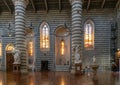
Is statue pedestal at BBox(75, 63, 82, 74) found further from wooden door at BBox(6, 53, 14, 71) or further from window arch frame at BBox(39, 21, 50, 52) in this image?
wooden door at BBox(6, 53, 14, 71)

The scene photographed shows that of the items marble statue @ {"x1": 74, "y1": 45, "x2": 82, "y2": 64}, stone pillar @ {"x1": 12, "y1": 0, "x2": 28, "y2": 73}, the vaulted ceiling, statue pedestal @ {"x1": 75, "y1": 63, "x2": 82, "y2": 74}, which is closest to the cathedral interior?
the vaulted ceiling

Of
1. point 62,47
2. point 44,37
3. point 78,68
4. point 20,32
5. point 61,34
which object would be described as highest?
point 61,34

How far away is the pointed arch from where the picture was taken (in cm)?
2809

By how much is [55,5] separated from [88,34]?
17.6 ft

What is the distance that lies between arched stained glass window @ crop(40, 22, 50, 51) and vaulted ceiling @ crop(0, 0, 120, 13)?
2.13 m

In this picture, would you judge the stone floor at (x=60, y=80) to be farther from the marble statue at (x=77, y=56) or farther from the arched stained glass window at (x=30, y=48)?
the arched stained glass window at (x=30, y=48)

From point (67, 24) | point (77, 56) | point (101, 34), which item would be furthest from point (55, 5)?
point (77, 56)

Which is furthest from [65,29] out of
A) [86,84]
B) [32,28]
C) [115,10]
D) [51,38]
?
[86,84]

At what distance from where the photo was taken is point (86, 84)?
34.6 feet

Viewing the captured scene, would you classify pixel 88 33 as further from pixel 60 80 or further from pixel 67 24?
pixel 60 80

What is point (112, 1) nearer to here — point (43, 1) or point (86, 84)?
point (43, 1)

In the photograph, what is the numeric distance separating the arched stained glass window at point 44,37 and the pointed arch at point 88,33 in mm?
4541

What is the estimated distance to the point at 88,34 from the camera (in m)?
28.2

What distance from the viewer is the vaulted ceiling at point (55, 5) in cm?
2753
